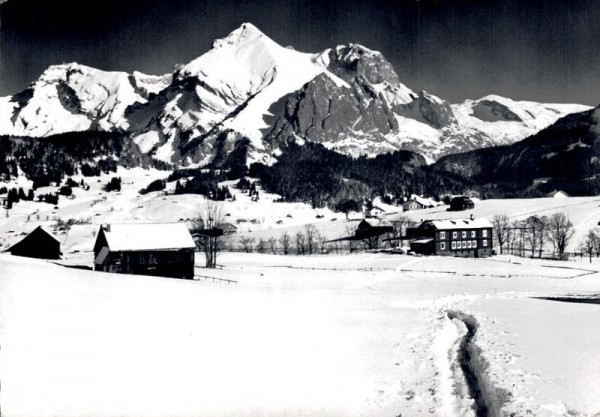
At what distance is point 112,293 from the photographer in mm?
37594

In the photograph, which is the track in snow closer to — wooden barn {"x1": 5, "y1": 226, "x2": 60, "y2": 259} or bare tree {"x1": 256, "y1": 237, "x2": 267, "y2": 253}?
wooden barn {"x1": 5, "y1": 226, "x2": 60, "y2": 259}

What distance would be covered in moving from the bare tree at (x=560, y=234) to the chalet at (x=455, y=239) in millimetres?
14125

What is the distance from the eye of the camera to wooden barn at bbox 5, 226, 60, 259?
292 feet

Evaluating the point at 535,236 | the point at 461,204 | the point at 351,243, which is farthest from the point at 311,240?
the point at 461,204

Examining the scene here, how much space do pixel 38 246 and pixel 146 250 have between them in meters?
37.4

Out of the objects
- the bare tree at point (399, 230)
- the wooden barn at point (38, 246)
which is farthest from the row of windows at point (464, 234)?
the wooden barn at point (38, 246)

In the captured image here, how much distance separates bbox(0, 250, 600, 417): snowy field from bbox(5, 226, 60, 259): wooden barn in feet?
167

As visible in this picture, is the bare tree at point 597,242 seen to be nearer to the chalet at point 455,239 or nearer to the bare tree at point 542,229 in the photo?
the bare tree at point 542,229

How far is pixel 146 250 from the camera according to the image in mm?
65625

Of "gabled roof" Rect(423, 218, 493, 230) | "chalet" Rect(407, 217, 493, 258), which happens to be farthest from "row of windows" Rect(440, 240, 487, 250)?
"gabled roof" Rect(423, 218, 493, 230)

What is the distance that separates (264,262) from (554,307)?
60627 mm

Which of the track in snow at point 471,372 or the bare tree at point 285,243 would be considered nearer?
the track in snow at point 471,372

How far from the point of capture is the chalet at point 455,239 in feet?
367

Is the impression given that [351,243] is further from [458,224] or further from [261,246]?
[458,224]
